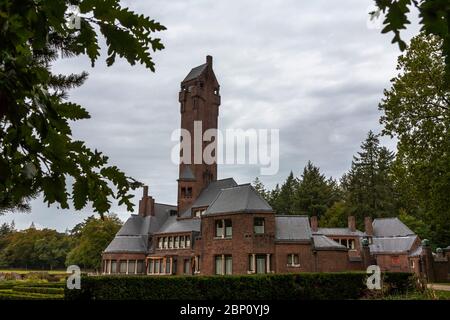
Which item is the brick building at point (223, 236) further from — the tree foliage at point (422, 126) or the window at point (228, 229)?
the tree foliage at point (422, 126)

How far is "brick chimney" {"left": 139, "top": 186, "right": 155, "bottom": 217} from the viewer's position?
52.1 m

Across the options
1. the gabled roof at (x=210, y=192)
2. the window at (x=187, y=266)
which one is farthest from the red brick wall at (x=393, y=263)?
the window at (x=187, y=266)

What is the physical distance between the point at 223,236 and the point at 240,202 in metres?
3.14

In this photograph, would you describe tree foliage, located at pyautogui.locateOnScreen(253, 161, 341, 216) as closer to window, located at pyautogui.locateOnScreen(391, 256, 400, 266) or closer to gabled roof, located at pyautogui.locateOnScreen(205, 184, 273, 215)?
window, located at pyautogui.locateOnScreen(391, 256, 400, 266)

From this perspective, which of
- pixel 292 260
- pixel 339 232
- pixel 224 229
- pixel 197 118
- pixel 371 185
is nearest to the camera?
pixel 292 260

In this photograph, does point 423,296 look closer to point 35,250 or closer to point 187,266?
point 187,266

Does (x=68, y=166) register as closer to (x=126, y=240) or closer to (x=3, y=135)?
(x=3, y=135)

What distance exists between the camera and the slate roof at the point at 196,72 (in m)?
55.0

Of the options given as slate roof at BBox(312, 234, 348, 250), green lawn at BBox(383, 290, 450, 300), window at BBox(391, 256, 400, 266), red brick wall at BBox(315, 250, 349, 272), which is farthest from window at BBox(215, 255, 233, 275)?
window at BBox(391, 256, 400, 266)

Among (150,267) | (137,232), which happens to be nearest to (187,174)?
(137,232)

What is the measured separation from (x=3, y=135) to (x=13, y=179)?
0.26 meters

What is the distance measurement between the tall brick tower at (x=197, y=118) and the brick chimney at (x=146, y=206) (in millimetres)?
4873

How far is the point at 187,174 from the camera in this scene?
166 ft
